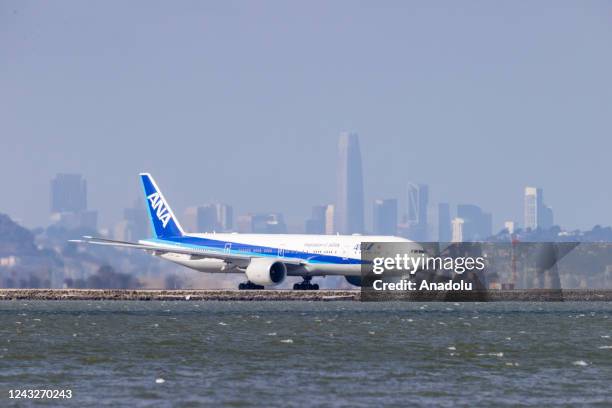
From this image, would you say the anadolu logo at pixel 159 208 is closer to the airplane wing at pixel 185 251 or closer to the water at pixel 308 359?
the airplane wing at pixel 185 251

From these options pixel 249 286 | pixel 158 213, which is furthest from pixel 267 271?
pixel 158 213

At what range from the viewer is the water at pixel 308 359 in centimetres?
6153

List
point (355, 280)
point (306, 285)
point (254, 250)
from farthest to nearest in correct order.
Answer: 1. point (306, 285)
2. point (355, 280)
3. point (254, 250)

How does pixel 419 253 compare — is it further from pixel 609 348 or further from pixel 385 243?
pixel 609 348

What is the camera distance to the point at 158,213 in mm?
183250

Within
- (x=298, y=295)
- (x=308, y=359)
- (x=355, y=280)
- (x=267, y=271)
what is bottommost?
(x=308, y=359)

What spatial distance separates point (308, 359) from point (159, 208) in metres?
109

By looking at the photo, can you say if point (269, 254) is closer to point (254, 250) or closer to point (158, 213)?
point (254, 250)

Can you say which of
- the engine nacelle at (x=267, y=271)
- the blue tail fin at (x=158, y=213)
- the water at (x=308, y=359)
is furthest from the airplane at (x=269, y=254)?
the water at (x=308, y=359)

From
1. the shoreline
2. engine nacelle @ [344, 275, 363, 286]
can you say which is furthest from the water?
engine nacelle @ [344, 275, 363, 286]

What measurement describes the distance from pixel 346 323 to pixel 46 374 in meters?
42.6

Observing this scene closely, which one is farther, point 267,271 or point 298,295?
point 298,295

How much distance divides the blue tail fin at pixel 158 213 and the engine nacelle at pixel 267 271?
18.1 meters

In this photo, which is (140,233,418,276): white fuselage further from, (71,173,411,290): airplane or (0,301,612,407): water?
(0,301,612,407): water
